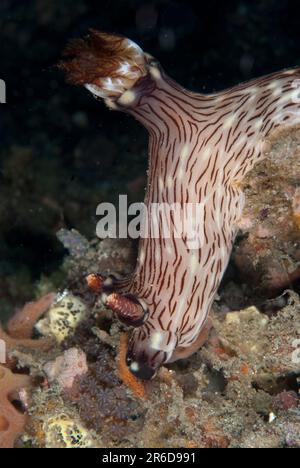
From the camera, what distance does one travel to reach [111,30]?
7.64 m

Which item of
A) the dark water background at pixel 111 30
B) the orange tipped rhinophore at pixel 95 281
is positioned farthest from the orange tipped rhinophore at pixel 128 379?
the dark water background at pixel 111 30

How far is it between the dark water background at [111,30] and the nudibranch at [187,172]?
149 inches

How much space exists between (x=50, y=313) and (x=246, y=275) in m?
1.75

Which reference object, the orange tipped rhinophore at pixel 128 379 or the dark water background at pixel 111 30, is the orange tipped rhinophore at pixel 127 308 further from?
the dark water background at pixel 111 30

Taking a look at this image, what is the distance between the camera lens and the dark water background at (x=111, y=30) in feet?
24.6

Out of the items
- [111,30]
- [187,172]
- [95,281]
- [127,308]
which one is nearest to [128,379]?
[127,308]

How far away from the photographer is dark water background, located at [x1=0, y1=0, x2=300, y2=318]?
750 centimetres

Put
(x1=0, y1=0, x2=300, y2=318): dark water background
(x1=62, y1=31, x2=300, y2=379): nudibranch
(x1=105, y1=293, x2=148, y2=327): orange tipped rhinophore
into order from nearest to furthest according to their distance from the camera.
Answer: (x1=105, y1=293, x2=148, y2=327): orange tipped rhinophore
(x1=62, y1=31, x2=300, y2=379): nudibranch
(x1=0, y1=0, x2=300, y2=318): dark water background

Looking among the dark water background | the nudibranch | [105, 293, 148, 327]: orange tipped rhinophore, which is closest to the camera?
[105, 293, 148, 327]: orange tipped rhinophore

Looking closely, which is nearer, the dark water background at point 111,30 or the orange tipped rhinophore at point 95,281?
the orange tipped rhinophore at point 95,281

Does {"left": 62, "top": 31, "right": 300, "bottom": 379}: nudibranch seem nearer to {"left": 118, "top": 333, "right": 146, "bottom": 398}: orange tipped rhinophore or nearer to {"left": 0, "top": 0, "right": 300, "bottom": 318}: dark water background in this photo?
{"left": 118, "top": 333, "right": 146, "bottom": 398}: orange tipped rhinophore

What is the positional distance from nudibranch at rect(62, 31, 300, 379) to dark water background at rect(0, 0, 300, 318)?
378 centimetres

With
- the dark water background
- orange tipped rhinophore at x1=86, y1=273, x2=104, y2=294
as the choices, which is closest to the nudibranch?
orange tipped rhinophore at x1=86, y1=273, x2=104, y2=294

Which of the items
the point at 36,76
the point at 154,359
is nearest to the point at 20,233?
→ the point at 36,76
